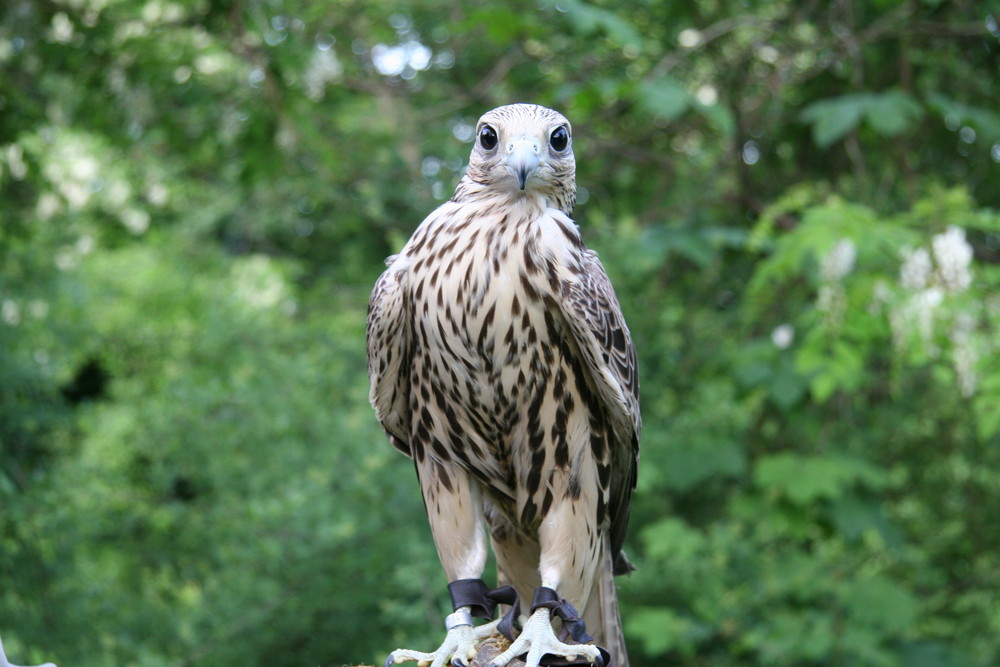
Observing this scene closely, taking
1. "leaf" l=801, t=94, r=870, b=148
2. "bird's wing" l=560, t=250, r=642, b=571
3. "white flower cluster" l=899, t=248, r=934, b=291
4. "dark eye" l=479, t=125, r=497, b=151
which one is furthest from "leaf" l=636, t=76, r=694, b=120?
"dark eye" l=479, t=125, r=497, b=151

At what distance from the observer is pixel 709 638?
5.77 metres

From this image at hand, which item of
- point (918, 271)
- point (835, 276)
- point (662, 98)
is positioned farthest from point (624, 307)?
point (918, 271)

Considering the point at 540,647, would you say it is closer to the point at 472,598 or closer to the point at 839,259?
the point at 472,598

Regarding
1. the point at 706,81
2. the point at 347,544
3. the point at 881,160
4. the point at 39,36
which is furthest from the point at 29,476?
the point at 881,160

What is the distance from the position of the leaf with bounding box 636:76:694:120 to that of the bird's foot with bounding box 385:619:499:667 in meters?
2.53

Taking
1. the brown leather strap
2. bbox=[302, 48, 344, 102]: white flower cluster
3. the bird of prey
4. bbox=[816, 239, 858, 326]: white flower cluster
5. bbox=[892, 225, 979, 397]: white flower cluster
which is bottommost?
the brown leather strap

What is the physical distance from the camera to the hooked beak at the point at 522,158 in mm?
2133

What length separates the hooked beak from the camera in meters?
2.13

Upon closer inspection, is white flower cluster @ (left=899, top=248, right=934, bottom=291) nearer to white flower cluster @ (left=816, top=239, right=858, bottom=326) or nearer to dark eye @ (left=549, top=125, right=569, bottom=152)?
white flower cluster @ (left=816, top=239, right=858, bottom=326)

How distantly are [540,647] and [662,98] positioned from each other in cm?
271

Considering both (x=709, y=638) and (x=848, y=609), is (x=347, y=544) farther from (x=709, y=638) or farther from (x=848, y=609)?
(x=848, y=609)

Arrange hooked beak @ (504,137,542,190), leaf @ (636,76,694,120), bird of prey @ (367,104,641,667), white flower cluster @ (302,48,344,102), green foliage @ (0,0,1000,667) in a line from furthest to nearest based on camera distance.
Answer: white flower cluster @ (302,48,344,102)
green foliage @ (0,0,1000,667)
leaf @ (636,76,694,120)
bird of prey @ (367,104,641,667)
hooked beak @ (504,137,542,190)

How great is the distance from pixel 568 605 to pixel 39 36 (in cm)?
398

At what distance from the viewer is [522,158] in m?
2.13
